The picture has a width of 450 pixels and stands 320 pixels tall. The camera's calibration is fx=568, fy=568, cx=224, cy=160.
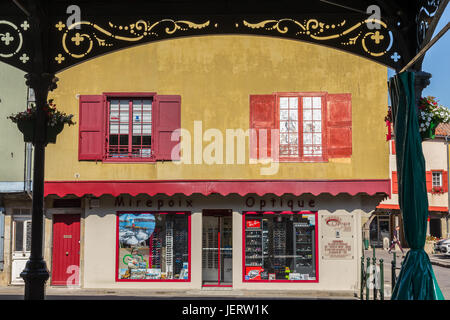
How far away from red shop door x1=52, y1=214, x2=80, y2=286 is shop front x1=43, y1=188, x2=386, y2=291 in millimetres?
113

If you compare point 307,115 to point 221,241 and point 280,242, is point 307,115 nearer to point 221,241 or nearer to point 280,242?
point 280,242

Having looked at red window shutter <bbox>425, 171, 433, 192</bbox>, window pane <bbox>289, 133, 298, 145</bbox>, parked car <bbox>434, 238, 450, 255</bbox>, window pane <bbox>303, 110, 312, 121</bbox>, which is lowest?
parked car <bbox>434, 238, 450, 255</bbox>

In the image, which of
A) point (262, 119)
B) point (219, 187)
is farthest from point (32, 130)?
point (262, 119)

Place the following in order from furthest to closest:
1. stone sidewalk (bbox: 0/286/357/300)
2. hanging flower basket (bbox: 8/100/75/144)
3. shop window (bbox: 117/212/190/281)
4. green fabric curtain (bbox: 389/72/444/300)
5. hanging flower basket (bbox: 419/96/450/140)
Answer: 1. shop window (bbox: 117/212/190/281)
2. stone sidewalk (bbox: 0/286/357/300)
3. hanging flower basket (bbox: 8/100/75/144)
4. hanging flower basket (bbox: 419/96/450/140)
5. green fabric curtain (bbox: 389/72/444/300)

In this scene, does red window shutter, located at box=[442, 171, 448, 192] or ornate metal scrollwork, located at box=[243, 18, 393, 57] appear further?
red window shutter, located at box=[442, 171, 448, 192]

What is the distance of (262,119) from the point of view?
1465 cm

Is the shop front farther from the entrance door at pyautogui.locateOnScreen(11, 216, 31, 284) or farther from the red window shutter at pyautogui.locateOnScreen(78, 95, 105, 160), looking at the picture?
the red window shutter at pyautogui.locateOnScreen(78, 95, 105, 160)

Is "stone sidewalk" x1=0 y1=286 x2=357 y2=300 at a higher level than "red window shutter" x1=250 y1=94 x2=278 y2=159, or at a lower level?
lower

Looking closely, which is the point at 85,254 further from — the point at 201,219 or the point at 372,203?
the point at 372,203

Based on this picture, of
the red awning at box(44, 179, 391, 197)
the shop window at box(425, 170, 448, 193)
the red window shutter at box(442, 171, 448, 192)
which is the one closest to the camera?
the red awning at box(44, 179, 391, 197)

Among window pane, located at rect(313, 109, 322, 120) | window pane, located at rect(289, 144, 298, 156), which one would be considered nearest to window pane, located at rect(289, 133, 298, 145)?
window pane, located at rect(289, 144, 298, 156)

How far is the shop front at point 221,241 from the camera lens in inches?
570

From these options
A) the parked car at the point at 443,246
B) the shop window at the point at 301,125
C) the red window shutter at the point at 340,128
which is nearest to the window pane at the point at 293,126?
the shop window at the point at 301,125

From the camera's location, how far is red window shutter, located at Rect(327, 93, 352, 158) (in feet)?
47.6
